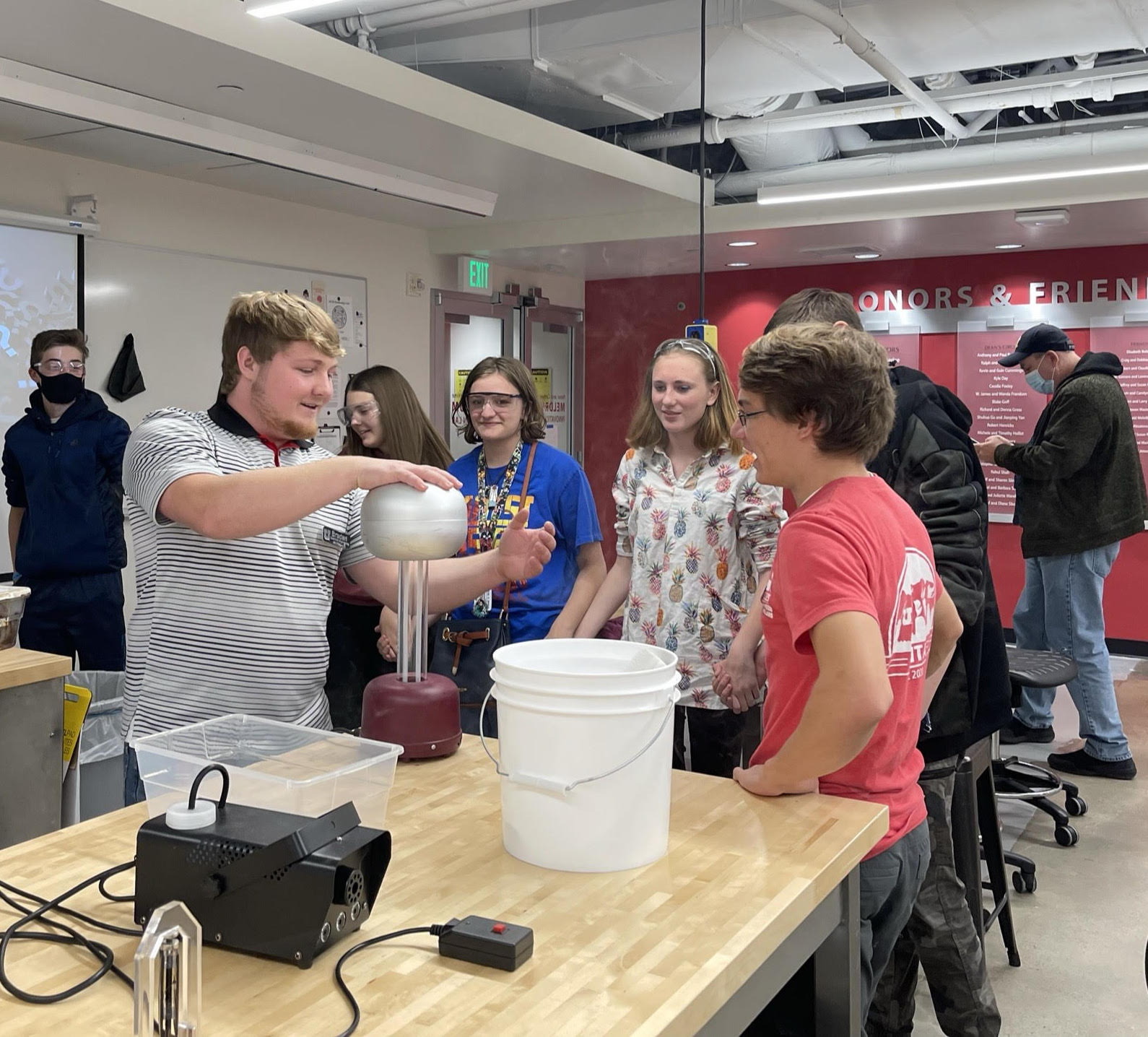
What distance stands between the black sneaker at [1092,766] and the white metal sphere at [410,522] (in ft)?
11.2

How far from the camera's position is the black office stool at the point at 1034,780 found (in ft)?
10.2

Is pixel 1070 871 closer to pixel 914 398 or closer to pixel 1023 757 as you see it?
pixel 1023 757

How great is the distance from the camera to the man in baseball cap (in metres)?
4.10

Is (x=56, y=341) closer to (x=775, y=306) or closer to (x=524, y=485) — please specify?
(x=524, y=485)

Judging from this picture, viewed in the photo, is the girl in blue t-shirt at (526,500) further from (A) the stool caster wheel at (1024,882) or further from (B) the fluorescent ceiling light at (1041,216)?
(B) the fluorescent ceiling light at (1041,216)

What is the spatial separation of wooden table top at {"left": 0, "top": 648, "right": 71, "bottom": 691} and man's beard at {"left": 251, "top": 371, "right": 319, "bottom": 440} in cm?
97

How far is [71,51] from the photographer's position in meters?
3.34

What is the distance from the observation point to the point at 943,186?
499cm

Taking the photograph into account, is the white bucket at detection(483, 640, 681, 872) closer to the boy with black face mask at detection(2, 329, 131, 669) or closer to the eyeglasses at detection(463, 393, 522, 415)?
the eyeglasses at detection(463, 393, 522, 415)

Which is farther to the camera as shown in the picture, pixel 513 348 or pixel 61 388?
pixel 513 348

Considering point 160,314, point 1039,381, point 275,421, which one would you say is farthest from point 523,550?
point 1039,381

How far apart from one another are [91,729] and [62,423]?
1.36 m

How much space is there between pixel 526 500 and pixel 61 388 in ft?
6.57

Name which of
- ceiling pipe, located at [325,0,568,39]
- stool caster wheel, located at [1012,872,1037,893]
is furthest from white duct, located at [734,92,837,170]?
stool caster wheel, located at [1012,872,1037,893]
